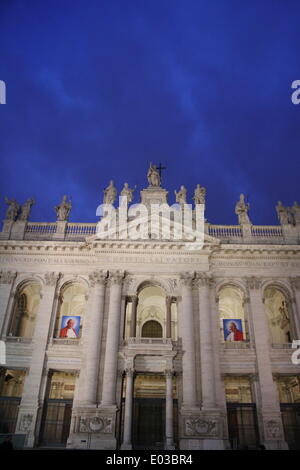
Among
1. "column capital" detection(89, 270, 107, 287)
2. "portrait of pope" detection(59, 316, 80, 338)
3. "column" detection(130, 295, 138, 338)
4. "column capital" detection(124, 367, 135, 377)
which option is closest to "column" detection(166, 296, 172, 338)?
"column" detection(130, 295, 138, 338)

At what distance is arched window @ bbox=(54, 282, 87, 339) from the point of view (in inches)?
1040

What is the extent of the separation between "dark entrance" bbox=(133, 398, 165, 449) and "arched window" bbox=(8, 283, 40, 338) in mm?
10782

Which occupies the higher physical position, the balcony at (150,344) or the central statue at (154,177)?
the central statue at (154,177)

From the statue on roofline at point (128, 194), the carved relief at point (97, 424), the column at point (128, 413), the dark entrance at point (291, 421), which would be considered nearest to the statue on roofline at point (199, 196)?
the statue on roofline at point (128, 194)

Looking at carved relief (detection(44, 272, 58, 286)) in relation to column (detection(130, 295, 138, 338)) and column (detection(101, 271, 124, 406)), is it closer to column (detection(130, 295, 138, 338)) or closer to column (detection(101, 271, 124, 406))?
column (detection(101, 271, 124, 406))

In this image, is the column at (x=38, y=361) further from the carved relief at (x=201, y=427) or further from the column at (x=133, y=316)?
the carved relief at (x=201, y=427)

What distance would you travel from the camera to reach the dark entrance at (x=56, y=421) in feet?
77.8

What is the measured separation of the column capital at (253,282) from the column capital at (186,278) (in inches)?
176

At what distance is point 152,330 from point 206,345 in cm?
695

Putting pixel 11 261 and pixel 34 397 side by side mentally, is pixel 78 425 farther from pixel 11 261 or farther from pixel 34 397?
pixel 11 261

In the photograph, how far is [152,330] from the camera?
30.5 meters

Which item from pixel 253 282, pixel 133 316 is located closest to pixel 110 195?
pixel 133 316

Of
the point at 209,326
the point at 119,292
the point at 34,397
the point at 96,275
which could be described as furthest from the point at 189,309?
the point at 34,397

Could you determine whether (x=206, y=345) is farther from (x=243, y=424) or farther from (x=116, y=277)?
(x=116, y=277)
